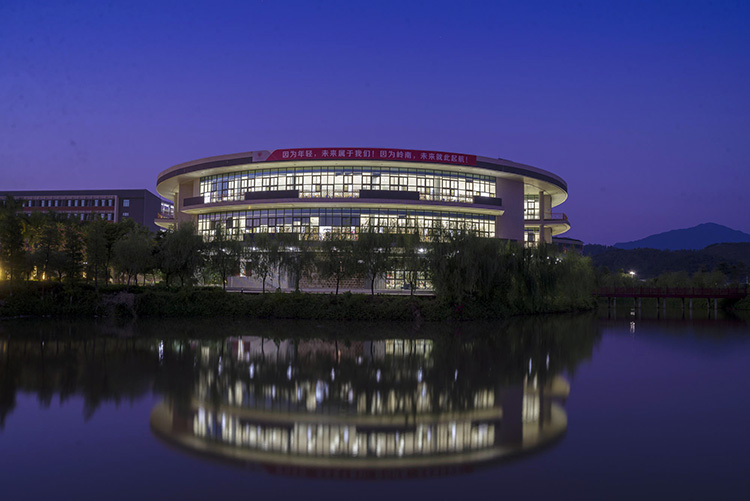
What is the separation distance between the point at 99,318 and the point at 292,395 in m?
24.4

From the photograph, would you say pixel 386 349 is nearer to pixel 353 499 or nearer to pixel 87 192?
pixel 353 499

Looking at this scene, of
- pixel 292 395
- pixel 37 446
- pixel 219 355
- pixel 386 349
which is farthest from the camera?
pixel 386 349

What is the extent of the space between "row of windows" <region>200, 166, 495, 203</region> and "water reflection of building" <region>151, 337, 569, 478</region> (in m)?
33.1

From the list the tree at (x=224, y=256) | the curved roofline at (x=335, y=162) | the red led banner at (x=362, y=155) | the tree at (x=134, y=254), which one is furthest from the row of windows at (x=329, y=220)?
the tree at (x=134, y=254)

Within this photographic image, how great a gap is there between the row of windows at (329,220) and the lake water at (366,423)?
27745mm

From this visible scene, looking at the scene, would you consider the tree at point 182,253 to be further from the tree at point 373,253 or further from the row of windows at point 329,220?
the tree at point 373,253

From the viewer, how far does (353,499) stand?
6.78 metres

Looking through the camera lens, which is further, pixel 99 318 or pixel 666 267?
pixel 666 267

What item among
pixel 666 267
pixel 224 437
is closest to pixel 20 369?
pixel 224 437

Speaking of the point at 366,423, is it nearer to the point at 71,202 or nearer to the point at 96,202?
the point at 96,202

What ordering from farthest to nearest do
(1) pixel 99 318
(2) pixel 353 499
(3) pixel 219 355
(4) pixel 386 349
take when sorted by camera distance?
1. (1) pixel 99 318
2. (4) pixel 386 349
3. (3) pixel 219 355
4. (2) pixel 353 499

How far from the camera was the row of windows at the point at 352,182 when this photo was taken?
4891 centimetres

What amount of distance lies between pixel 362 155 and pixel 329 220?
616 cm

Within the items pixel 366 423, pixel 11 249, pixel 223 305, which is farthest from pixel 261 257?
pixel 366 423
